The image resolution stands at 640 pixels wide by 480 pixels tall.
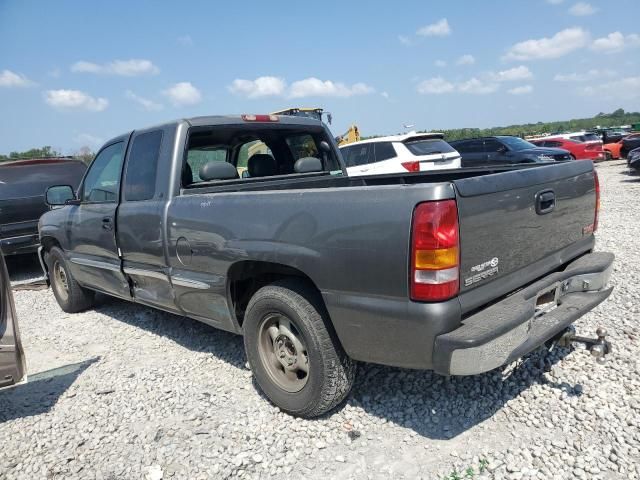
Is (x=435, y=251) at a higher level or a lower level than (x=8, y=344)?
higher

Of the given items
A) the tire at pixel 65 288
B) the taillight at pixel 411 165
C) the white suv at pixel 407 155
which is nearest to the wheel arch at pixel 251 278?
the tire at pixel 65 288

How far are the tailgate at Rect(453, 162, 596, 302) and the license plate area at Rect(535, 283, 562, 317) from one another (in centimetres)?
11

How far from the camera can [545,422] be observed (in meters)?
2.77

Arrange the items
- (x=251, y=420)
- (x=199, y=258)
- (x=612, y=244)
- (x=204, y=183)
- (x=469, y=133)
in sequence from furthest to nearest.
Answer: (x=469, y=133) < (x=612, y=244) < (x=204, y=183) < (x=199, y=258) < (x=251, y=420)

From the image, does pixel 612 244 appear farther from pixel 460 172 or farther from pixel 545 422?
pixel 545 422

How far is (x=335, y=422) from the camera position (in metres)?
3.00

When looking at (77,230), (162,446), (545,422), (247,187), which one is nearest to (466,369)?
(545,422)

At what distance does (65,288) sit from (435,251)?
5150mm

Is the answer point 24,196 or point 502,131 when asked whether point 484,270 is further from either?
point 502,131

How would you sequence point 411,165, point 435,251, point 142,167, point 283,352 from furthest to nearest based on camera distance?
point 411,165 → point 142,167 → point 283,352 → point 435,251

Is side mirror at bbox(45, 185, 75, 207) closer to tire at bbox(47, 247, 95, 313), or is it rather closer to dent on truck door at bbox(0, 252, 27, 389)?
tire at bbox(47, 247, 95, 313)

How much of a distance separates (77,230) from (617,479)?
4919mm

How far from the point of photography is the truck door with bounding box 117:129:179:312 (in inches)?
147

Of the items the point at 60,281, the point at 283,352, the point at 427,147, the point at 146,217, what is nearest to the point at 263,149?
the point at 146,217
